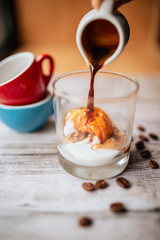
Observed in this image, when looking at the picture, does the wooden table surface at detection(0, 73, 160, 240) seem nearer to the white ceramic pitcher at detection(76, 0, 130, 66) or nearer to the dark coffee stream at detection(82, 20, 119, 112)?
the dark coffee stream at detection(82, 20, 119, 112)

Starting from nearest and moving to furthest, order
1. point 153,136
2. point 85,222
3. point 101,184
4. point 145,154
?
point 85,222 → point 101,184 → point 145,154 → point 153,136

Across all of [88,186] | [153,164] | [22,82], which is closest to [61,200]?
[88,186]

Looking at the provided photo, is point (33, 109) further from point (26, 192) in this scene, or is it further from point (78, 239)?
point (78, 239)

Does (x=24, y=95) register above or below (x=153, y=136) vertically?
above

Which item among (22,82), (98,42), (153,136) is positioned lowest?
(153,136)

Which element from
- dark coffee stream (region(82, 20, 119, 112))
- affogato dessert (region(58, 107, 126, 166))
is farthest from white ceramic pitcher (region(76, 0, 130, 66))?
affogato dessert (region(58, 107, 126, 166))

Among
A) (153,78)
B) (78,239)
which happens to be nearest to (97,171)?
(78,239)

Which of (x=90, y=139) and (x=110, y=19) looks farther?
(x=90, y=139)

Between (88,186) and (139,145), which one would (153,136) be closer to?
(139,145)

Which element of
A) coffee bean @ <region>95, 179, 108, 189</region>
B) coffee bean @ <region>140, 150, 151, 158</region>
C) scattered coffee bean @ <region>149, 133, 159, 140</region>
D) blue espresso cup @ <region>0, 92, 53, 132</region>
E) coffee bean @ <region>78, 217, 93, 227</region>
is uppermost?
blue espresso cup @ <region>0, 92, 53, 132</region>
